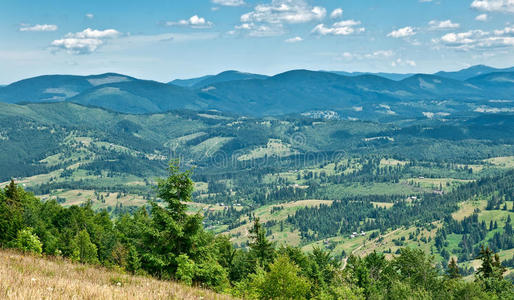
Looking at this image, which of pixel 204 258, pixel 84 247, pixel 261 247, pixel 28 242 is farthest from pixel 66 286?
pixel 84 247

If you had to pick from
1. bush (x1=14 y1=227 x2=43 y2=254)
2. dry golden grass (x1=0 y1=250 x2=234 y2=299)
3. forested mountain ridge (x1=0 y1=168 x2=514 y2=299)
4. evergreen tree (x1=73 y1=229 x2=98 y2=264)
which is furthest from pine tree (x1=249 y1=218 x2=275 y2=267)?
dry golden grass (x1=0 y1=250 x2=234 y2=299)

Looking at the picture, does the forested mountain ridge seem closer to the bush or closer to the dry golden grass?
the bush

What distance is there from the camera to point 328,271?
8531 cm

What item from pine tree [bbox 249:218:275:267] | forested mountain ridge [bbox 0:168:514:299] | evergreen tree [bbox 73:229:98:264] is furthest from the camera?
evergreen tree [bbox 73:229:98:264]

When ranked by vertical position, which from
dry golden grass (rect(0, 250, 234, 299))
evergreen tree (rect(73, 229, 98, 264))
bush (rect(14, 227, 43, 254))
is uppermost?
dry golden grass (rect(0, 250, 234, 299))

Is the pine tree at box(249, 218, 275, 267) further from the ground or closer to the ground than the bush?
closer to the ground

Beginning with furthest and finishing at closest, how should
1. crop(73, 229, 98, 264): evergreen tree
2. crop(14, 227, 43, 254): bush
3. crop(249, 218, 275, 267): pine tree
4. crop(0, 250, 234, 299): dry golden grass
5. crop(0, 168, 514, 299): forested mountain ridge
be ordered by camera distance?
crop(73, 229, 98, 264): evergreen tree < crop(249, 218, 275, 267): pine tree < crop(14, 227, 43, 254): bush < crop(0, 168, 514, 299): forested mountain ridge < crop(0, 250, 234, 299): dry golden grass

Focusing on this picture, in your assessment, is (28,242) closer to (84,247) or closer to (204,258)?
(84,247)

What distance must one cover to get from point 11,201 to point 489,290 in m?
94.7

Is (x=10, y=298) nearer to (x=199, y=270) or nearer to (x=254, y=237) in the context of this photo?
(x=199, y=270)

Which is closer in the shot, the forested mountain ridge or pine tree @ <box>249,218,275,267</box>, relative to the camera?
the forested mountain ridge

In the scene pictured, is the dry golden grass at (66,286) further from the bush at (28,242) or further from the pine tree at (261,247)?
the pine tree at (261,247)

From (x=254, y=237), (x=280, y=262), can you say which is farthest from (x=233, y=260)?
(x=280, y=262)

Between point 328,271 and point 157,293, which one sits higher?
point 157,293
